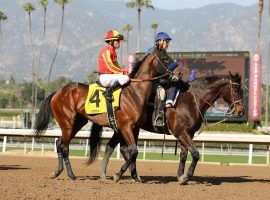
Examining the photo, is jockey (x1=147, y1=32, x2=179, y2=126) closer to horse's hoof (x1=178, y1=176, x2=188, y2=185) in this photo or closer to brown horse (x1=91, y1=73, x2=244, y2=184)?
brown horse (x1=91, y1=73, x2=244, y2=184)

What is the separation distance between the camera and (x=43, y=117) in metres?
11.4

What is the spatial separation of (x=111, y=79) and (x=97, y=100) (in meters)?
0.45

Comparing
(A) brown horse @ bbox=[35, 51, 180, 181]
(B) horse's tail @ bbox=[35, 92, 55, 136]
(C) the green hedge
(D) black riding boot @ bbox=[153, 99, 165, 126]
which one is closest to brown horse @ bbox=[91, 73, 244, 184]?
(D) black riding boot @ bbox=[153, 99, 165, 126]

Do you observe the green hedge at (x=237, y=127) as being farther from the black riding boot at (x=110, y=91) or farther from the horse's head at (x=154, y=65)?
the black riding boot at (x=110, y=91)

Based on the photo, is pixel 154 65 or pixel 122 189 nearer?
pixel 122 189

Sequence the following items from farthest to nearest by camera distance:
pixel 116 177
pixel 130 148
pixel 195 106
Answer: pixel 195 106, pixel 116 177, pixel 130 148

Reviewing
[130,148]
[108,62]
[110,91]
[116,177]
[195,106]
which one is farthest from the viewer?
[195,106]

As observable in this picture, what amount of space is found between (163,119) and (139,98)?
0.78 m

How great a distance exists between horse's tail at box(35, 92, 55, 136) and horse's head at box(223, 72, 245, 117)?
3.18 meters

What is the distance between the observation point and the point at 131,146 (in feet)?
32.7

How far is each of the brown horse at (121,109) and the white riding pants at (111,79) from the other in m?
0.14

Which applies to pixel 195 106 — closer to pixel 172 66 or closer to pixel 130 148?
pixel 172 66

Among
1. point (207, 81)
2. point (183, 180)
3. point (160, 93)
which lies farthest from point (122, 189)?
point (207, 81)

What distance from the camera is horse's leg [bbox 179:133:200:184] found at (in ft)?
33.6
